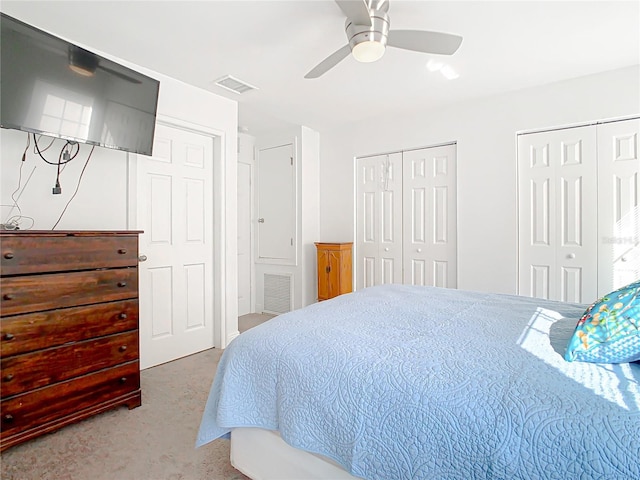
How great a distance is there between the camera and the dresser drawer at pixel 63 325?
170 cm

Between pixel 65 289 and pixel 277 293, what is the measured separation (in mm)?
2841

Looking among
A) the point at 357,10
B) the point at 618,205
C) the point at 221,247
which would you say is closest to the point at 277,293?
the point at 221,247

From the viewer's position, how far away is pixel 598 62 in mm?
2607

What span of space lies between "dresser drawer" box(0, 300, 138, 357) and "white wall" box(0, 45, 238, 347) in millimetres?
714

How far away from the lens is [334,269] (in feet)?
13.1

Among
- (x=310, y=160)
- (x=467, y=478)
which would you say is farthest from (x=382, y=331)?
(x=310, y=160)

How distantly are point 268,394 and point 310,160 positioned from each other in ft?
11.4

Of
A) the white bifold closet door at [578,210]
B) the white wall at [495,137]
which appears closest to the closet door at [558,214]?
the white bifold closet door at [578,210]

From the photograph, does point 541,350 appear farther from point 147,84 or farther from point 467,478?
point 147,84

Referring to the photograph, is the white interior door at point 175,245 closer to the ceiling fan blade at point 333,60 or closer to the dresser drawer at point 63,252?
the dresser drawer at point 63,252

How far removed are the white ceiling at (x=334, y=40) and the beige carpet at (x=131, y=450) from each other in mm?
2469

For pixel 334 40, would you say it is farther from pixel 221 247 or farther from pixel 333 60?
pixel 221 247

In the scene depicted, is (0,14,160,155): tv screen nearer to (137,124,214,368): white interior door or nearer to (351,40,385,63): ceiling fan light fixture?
(137,124,214,368): white interior door

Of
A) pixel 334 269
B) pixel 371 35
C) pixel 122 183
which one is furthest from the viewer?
pixel 334 269
